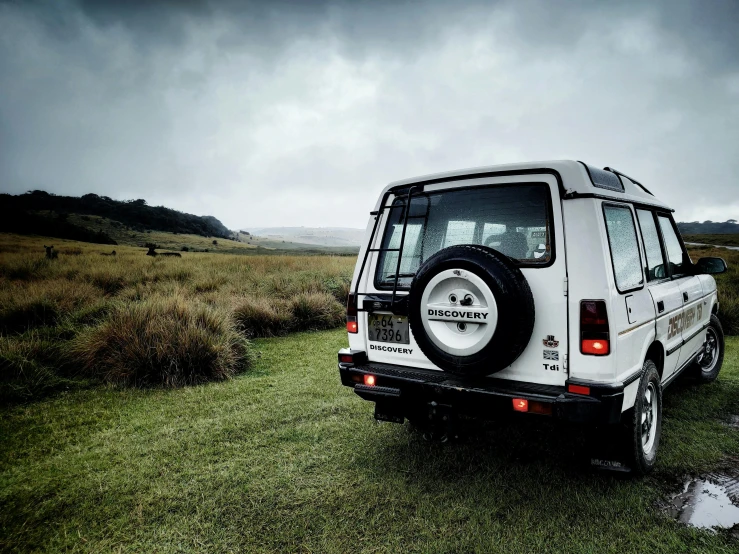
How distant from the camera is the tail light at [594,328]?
2.64 m

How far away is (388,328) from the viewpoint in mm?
3465

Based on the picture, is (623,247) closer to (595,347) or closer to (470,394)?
(595,347)

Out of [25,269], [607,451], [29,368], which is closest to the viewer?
[607,451]

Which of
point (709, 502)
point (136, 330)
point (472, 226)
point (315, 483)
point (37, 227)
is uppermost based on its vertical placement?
point (37, 227)

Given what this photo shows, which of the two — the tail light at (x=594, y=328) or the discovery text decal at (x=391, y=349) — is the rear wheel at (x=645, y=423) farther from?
the discovery text decal at (x=391, y=349)

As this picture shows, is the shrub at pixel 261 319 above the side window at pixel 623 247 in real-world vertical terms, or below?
below

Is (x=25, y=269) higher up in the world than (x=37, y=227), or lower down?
lower down

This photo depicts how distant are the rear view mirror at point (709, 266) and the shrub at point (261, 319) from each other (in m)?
6.57

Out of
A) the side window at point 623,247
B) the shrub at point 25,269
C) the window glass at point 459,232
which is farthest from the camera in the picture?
the shrub at point 25,269

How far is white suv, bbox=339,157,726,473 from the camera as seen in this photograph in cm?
270

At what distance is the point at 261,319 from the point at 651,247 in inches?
260

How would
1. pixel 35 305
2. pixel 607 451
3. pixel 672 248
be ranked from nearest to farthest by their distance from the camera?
pixel 607 451, pixel 672 248, pixel 35 305

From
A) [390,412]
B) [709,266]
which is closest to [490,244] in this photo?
[390,412]

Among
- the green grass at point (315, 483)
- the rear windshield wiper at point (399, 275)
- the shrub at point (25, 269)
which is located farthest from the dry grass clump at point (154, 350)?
the shrub at point (25, 269)
